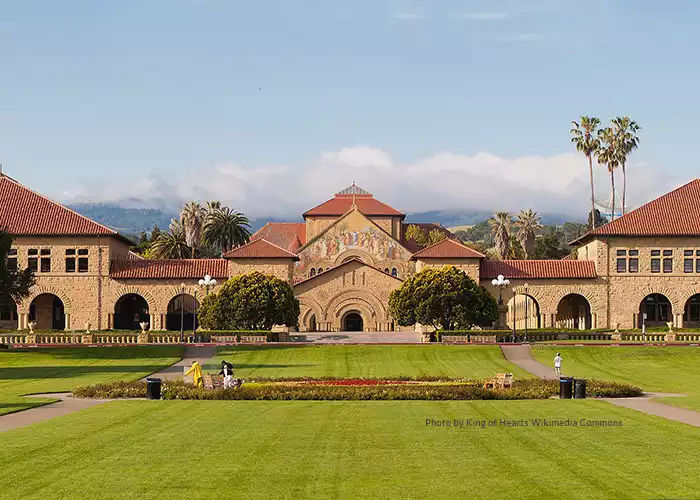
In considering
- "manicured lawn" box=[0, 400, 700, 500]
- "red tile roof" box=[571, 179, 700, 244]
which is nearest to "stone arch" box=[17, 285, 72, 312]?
"red tile roof" box=[571, 179, 700, 244]

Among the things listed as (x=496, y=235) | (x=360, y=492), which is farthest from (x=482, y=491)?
(x=496, y=235)

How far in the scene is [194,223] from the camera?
370 feet

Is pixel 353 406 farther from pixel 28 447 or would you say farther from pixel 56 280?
pixel 56 280

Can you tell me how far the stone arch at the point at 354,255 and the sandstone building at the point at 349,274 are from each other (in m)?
11.9

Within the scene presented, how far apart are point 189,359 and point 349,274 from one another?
2881 centimetres

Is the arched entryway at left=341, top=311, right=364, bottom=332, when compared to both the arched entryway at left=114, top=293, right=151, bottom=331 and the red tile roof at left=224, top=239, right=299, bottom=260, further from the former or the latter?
the arched entryway at left=114, top=293, right=151, bottom=331

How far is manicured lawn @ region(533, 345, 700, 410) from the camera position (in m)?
41.1

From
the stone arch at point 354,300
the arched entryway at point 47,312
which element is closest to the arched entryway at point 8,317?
the arched entryway at point 47,312

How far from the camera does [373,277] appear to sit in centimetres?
8400

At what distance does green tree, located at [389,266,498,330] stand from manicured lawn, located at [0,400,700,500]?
45283 millimetres

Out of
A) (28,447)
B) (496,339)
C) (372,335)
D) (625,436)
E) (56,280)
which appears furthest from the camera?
(56,280)

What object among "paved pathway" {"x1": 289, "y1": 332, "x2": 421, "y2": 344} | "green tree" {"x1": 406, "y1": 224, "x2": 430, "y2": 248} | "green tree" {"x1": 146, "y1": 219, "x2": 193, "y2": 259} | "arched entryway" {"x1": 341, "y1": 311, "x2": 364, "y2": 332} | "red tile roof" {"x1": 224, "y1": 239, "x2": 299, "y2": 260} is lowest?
"paved pathway" {"x1": 289, "y1": 332, "x2": 421, "y2": 344}

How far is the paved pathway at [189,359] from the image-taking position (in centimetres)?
4584

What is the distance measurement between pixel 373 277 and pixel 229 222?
1117 inches
